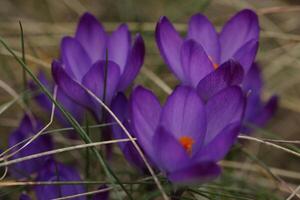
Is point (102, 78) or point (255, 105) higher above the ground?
point (102, 78)

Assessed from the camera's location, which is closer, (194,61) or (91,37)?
(194,61)

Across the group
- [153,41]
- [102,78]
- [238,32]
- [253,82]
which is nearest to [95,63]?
[102,78]

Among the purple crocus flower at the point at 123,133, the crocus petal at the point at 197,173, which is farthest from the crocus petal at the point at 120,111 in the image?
the crocus petal at the point at 197,173

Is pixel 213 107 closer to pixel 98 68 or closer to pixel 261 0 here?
pixel 98 68

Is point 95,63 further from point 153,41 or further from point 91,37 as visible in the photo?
point 153,41

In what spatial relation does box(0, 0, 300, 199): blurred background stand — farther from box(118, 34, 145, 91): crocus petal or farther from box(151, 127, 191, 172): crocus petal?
box(151, 127, 191, 172): crocus petal

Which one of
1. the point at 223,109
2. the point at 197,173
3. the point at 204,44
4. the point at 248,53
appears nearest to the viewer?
the point at 197,173
